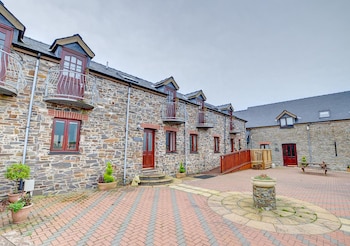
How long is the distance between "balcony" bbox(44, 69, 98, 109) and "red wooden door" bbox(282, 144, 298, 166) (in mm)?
20514

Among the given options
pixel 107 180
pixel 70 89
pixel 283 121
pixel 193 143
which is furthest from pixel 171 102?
pixel 283 121

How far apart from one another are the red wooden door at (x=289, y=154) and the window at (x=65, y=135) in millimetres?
20903

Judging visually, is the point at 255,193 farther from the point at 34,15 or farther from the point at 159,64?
the point at 159,64

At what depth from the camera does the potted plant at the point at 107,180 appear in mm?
6629

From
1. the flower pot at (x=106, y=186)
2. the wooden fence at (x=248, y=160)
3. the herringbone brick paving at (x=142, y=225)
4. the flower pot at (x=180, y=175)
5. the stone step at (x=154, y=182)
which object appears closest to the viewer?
the herringbone brick paving at (x=142, y=225)

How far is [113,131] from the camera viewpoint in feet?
25.1

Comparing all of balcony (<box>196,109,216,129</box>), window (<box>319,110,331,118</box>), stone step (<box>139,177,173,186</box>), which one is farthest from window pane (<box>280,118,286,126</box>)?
stone step (<box>139,177,173,186</box>)

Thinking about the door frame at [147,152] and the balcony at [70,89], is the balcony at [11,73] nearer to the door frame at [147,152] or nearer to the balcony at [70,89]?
the balcony at [70,89]

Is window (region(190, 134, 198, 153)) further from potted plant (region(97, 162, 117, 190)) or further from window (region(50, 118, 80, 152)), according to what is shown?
window (region(50, 118, 80, 152))

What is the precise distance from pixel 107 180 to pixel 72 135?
2.37m

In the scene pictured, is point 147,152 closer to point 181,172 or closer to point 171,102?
point 181,172

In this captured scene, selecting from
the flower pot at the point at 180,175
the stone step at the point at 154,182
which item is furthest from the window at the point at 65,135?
the flower pot at the point at 180,175

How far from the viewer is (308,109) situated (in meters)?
18.7

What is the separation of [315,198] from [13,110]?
10830 mm
